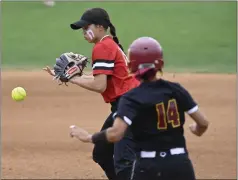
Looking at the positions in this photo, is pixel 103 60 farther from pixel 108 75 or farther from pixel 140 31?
pixel 140 31

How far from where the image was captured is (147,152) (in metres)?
4.67

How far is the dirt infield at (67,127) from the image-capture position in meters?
8.93

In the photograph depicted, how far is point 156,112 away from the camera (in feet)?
15.1

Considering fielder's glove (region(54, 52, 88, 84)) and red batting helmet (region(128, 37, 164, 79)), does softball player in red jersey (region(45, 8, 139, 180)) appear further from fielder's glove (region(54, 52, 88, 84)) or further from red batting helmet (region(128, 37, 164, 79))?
red batting helmet (region(128, 37, 164, 79))

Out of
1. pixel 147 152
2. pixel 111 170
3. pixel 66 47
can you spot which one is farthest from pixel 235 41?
pixel 147 152

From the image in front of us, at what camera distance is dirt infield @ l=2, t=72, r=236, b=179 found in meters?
8.93

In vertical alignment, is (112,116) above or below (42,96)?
above

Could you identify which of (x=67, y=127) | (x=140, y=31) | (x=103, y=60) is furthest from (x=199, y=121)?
(x=140, y=31)

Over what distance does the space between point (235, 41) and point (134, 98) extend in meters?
19.5

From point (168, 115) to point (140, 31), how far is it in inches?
804

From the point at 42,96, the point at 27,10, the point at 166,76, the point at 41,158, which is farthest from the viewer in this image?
the point at 27,10

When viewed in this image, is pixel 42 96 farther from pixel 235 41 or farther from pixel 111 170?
pixel 235 41

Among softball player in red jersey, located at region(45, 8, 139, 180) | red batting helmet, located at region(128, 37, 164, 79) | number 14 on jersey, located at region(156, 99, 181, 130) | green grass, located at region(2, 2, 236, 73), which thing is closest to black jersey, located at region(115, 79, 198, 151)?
number 14 on jersey, located at region(156, 99, 181, 130)

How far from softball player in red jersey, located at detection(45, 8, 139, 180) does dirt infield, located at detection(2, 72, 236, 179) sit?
2.30 meters
